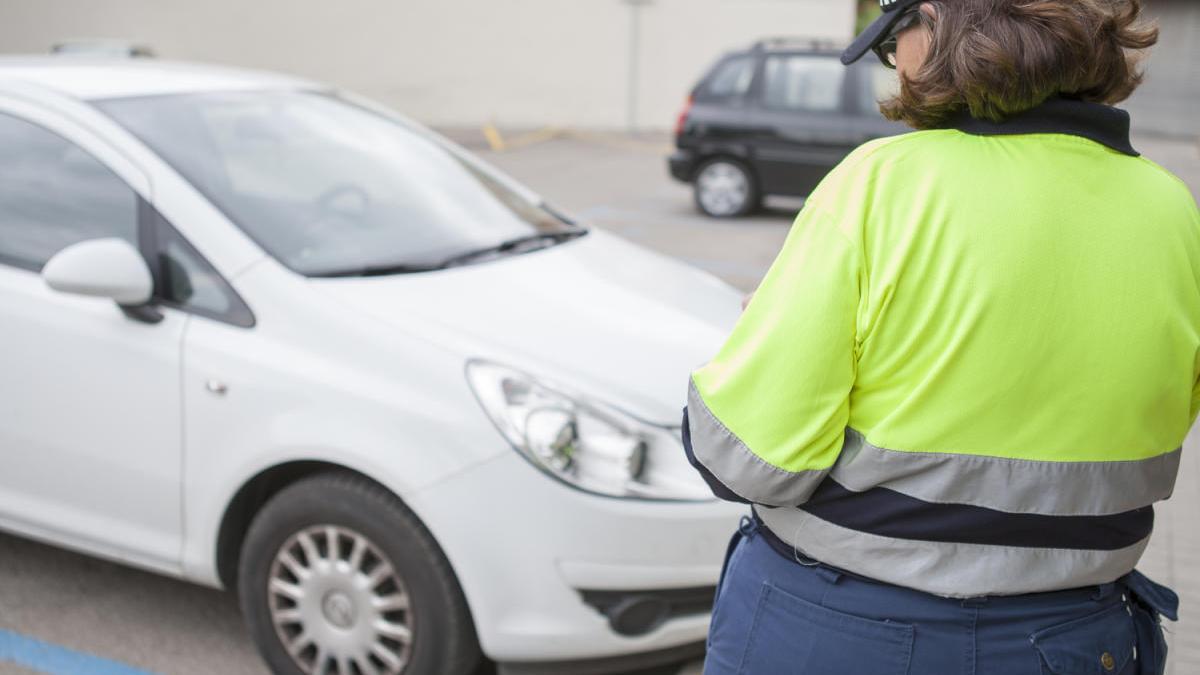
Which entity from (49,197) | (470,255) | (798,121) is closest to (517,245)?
(470,255)

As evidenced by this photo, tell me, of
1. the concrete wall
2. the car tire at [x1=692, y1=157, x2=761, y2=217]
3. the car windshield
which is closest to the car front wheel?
the car tire at [x1=692, y1=157, x2=761, y2=217]

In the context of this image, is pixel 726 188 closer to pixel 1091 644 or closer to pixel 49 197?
pixel 49 197

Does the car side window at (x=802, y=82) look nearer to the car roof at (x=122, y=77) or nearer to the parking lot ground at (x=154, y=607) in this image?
the parking lot ground at (x=154, y=607)

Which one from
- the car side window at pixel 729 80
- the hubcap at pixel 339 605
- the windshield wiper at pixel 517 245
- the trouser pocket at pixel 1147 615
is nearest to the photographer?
the trouser pocket at pixel 1147 615

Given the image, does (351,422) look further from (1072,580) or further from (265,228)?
(1072,580)

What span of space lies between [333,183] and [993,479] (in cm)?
267

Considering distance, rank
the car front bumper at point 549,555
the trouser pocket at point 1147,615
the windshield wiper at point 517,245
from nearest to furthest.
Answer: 1. the trouser pocket at point 1147,615
2. the car front bumper at point 549,555
3. the windshield wiper at point 517,245

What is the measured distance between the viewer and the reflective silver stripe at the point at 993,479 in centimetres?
145

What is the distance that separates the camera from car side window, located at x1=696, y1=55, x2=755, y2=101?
11680mm

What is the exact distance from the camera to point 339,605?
118 inches

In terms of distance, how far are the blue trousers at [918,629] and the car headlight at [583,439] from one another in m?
1.18

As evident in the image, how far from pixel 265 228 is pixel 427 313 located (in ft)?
1.88

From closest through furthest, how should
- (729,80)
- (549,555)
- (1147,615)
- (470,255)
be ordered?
(1147,615) < (549,555) < (470,255) < (729,80)

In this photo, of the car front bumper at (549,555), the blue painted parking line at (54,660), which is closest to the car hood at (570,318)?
the car front bumper at (549,555)
